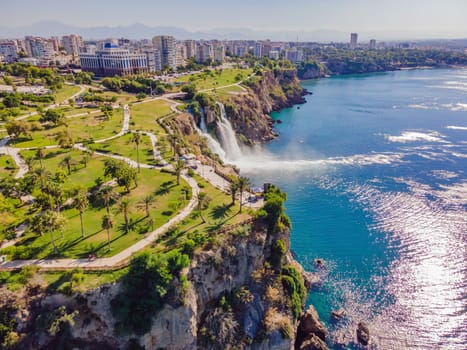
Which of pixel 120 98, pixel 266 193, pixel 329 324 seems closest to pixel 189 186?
pixel 266 193

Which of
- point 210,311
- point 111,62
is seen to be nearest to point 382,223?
point 210,311

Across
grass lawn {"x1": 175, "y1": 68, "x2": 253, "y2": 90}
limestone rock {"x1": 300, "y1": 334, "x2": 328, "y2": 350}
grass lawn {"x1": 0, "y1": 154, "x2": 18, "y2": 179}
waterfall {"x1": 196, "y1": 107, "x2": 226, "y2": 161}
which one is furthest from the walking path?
grass lawn {"x1": 175, "y1": 68, "x2": 253, "y2": 90}

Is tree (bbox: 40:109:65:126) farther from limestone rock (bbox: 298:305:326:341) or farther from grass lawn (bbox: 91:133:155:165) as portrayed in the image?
limestone rock (bbox: 298:305:326:341)

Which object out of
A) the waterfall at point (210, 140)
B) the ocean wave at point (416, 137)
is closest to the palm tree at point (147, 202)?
the waterfall at point (210, 140)

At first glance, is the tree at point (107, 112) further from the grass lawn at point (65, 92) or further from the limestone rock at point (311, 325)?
the limestone rock at point (311, 325)

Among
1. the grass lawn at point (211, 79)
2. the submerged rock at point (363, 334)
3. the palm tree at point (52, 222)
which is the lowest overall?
the submerged rock at point (363, 334)

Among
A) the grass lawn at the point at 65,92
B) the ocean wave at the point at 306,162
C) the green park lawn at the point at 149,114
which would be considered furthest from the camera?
the grass lawn at the point at 65,92

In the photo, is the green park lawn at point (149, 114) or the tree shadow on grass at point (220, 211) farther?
the green park lawn at point (149, 114)

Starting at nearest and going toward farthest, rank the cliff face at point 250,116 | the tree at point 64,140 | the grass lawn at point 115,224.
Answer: the grass lawn at point 115,224 → the tree at point 64,140 → the cliff face at point 250,116
